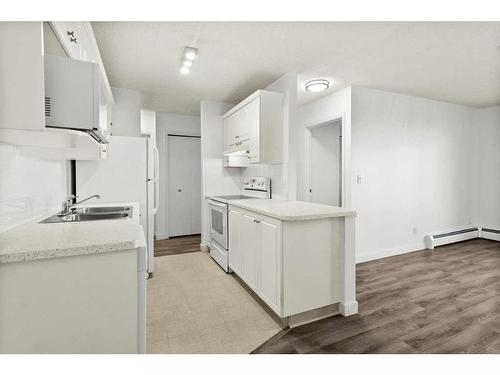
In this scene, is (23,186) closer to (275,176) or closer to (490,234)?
(275,176)

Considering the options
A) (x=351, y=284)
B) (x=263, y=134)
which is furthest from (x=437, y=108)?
(x=351, y=284)

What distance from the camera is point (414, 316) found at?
209 centimetres

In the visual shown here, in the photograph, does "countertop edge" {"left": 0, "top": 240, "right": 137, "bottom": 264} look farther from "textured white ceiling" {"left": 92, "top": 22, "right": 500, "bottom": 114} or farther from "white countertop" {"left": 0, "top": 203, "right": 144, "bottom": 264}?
"textured white ceiling" {"left": 92, "top": 22, "right": 500, "bottom": 114}

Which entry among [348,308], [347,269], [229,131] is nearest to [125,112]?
[229,131]

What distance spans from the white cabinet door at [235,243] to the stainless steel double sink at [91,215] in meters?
1.02

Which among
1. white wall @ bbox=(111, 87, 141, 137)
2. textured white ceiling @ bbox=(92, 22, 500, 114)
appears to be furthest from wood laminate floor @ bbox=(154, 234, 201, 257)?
textured white ceiling @ bbox=(92, 22, 500, 114)

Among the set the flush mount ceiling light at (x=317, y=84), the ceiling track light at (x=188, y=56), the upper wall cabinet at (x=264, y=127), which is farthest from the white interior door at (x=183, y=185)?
the flush mount ceiling light at (x=317, y=84)

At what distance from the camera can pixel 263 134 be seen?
2904mm

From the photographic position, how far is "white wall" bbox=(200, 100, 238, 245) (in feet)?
13.0

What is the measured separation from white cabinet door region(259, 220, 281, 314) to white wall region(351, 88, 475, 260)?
1834 mm

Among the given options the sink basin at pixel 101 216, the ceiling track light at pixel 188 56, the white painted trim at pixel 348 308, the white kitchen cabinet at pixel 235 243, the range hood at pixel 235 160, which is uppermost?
the ceiling track light at pixel 188 56

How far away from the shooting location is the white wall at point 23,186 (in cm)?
130

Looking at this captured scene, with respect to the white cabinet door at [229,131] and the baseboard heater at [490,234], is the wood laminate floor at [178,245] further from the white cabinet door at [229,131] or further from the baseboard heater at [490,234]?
the baseboard heater at [490,234]

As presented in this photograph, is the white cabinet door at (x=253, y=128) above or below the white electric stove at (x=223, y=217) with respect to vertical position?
above
